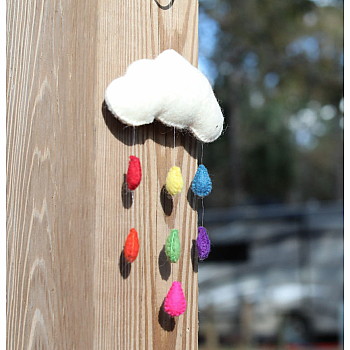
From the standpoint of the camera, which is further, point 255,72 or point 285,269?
point 255,72

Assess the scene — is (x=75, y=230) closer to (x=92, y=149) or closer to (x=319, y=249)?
(x=92, y=149)

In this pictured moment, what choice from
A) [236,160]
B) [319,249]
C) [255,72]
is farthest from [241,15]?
[236,160]

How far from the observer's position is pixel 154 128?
0.80 metres

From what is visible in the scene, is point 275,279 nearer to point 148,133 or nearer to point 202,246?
point 202,246

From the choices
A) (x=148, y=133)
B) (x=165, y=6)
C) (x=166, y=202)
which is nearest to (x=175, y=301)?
(x=166, y=202)

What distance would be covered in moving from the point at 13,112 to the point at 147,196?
383mm

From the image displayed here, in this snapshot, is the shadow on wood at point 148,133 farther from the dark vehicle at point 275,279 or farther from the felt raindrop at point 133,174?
the dark vehicle at point 275,279

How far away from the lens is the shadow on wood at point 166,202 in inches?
31.5

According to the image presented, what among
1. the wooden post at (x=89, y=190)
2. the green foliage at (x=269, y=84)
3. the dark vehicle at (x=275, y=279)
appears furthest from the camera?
the green foliage at (x=269, y=84)

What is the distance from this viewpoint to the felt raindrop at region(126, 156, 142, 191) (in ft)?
2.36

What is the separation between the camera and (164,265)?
791 mm

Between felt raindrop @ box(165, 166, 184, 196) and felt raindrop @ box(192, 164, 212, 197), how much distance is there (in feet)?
0.16

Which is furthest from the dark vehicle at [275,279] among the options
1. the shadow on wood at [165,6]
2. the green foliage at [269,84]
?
the shadow on wood at [165,6]

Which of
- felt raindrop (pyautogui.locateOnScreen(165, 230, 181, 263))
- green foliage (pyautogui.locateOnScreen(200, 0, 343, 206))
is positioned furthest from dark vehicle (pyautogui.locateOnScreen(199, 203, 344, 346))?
felt raindrop (pyautogui.locateOnScreen(165, 230, 181, 263))
